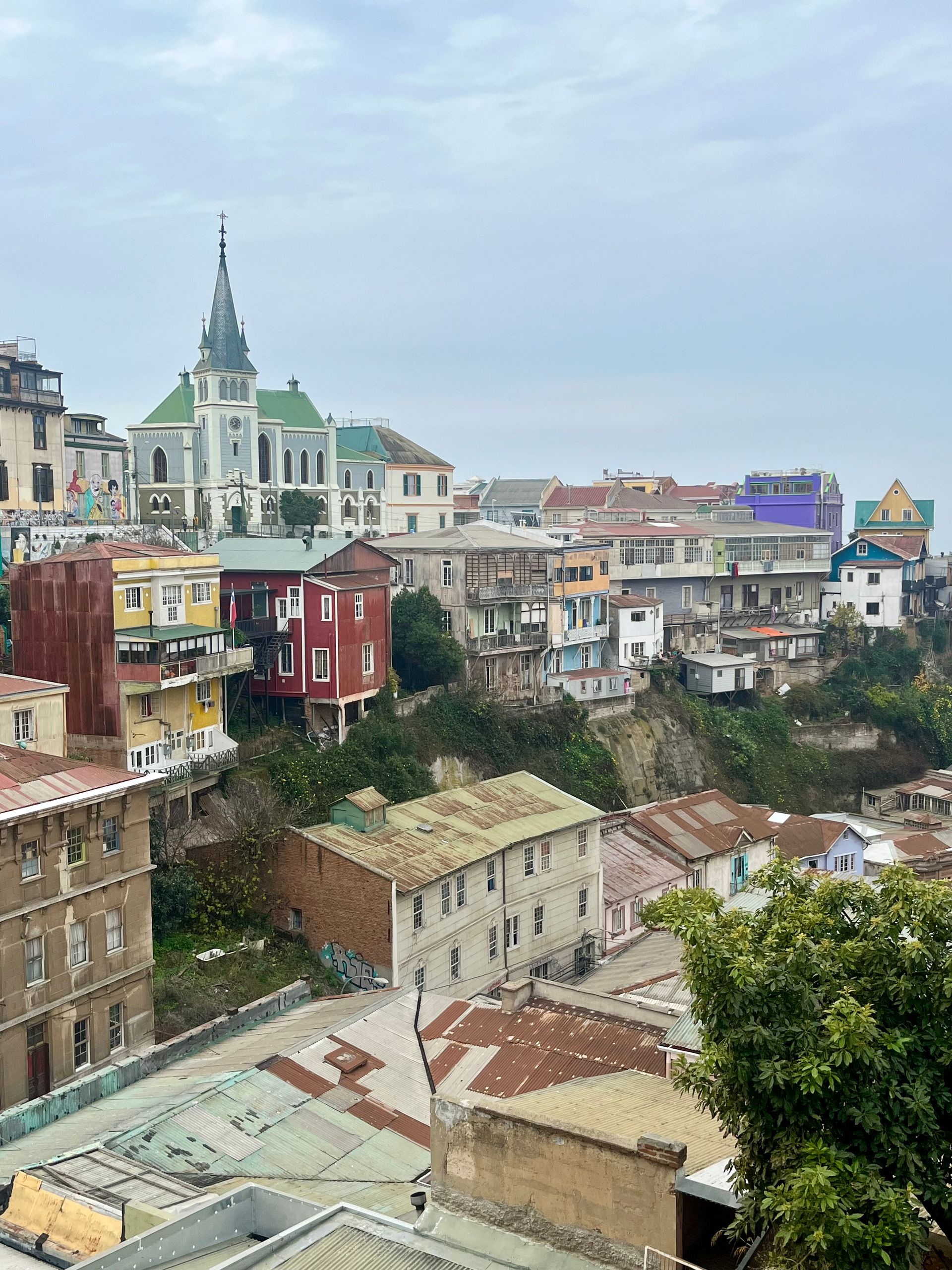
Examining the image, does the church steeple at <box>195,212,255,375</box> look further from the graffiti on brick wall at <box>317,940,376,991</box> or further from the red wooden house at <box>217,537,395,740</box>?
the graffiti on brick wall at <box>317,940,376,991</box>

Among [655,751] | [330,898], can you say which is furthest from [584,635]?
[330,898]

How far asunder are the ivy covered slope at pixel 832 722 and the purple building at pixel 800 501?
19.6 meters

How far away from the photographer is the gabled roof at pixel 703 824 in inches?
1747

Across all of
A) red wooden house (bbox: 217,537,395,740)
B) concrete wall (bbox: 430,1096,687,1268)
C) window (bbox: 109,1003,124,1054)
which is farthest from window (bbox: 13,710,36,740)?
concrete wall (bbox: 430,1096,687,1268)

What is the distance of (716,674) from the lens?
2579 inches

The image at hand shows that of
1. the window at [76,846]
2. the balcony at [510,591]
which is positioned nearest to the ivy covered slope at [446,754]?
the balcony at [510,591]

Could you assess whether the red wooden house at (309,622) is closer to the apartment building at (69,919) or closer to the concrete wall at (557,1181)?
the apartment building at (69,919)

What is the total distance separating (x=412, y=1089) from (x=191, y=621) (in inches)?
776

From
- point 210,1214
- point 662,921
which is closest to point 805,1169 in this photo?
point 662,921

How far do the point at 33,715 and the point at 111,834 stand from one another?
6526mm

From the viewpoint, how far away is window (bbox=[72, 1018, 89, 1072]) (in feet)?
88.2

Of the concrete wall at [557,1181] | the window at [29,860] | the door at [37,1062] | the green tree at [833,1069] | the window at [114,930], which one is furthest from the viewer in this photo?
the window at [114,930]

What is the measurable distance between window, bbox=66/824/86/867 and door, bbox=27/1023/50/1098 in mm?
3469

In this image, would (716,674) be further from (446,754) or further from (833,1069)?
(833,1069)
